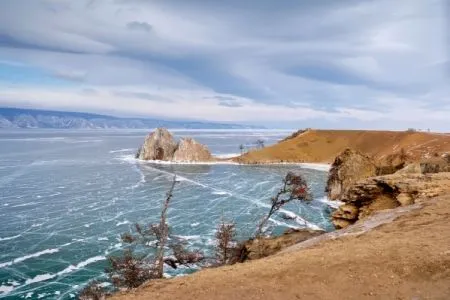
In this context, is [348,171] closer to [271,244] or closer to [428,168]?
[428,168]

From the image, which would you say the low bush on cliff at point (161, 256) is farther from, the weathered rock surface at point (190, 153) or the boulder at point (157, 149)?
the boulder at point (157, 149)

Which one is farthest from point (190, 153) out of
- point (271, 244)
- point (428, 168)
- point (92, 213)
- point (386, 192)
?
point (386, 192)

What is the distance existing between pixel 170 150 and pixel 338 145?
53360mm

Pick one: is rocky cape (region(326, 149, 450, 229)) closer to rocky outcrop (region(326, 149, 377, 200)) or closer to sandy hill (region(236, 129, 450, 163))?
rocky outcrop (region(326, 149, 377, 200))

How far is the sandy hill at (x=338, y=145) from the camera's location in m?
117

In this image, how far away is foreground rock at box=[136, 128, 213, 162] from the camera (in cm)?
12719

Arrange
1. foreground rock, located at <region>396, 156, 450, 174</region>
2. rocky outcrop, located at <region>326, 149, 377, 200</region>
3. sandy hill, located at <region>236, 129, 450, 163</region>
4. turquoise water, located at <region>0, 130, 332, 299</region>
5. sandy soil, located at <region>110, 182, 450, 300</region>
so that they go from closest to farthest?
sandy soil, located at <region>110, 182, 450, 300</region> < turquoise water, located at <region>0, 130, 332, 299</region> < foreground rock, located at <region>396, 156, 450, 174</region> < rocky outcrop, located at <region>326, 149, 377, 200</region> < sandy hill, located at <region>236, 129, 450, 163</region>

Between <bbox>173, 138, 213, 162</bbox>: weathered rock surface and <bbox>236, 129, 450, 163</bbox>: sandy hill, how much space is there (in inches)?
412

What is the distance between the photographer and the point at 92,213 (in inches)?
1976

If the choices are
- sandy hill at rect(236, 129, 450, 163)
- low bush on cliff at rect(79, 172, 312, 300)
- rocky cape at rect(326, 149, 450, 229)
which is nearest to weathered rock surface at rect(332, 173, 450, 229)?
rocky cape at rect(326, 149, 450, 229)

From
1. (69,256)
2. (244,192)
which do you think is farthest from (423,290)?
(244,192)

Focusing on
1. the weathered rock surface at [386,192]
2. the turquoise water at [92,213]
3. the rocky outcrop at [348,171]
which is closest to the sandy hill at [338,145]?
the turquoise water at [92,213]

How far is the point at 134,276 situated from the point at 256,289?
11174 mm

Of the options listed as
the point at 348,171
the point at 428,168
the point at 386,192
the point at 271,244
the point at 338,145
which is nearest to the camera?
the point at 386,192
